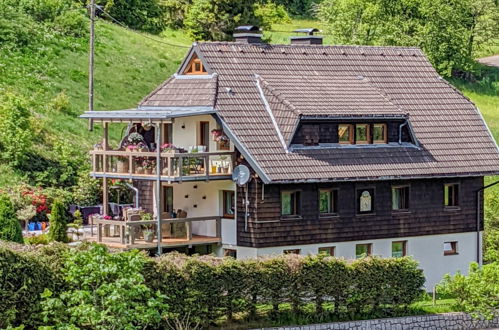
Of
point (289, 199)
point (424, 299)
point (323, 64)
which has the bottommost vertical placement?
point (424, 299)

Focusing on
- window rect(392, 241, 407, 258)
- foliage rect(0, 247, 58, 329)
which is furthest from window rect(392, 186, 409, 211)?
foliage rect(0, 247, 58, 329)

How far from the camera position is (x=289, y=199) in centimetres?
5156

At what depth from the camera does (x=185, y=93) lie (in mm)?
53281

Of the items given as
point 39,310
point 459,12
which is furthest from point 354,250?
point 459,12

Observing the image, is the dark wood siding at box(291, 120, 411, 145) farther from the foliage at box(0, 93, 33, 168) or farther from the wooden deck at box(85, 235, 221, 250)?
the foliage at box(0, 93, 33, 168)

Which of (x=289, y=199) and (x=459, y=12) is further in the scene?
(x=459, y=12)

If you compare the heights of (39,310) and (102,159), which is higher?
(102,159)

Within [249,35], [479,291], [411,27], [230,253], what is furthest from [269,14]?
[479,291]

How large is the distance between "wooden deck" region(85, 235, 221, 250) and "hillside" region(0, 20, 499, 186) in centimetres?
917

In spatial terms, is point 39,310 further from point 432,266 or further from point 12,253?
point 432,266

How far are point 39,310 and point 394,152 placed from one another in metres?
16.9

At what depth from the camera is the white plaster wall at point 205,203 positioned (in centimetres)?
5175

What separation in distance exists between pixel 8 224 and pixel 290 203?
9.28 meters

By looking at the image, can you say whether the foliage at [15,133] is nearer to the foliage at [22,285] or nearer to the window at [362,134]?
the window at [362,134]
